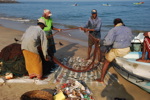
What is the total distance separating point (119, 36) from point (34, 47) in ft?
6.95

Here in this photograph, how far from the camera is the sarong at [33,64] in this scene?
415 centimetres

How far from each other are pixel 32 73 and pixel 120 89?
2.35 meters

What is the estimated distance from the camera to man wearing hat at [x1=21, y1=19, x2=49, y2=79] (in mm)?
3988

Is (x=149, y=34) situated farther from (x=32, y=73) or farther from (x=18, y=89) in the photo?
(x=18, y=89)

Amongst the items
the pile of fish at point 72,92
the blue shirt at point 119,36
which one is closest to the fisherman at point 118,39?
the blue shirt at point 119,36

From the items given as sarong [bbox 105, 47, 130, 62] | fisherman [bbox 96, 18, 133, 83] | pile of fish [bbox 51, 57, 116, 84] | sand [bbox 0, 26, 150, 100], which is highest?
fisherman [bbox 96, 18, 133, 83]

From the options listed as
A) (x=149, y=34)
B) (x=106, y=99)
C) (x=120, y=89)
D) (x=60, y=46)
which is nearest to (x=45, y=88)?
(x=106, y=99)

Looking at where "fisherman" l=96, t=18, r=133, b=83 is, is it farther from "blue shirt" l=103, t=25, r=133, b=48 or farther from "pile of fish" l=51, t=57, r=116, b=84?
"pile of fish" l=51, t=57, r=116, b=84

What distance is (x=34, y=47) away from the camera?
4105 mm

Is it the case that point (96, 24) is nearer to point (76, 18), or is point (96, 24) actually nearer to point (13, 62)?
point (13, 62)

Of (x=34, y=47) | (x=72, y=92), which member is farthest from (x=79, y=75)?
(x=34, y=47)

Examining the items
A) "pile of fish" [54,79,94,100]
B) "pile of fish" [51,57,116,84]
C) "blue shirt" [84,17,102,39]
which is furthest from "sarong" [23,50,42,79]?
"blue shirt" [84,17,102,39]

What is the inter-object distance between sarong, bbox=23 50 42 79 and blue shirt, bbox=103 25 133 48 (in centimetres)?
179

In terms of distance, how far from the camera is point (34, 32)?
3.97 metres
